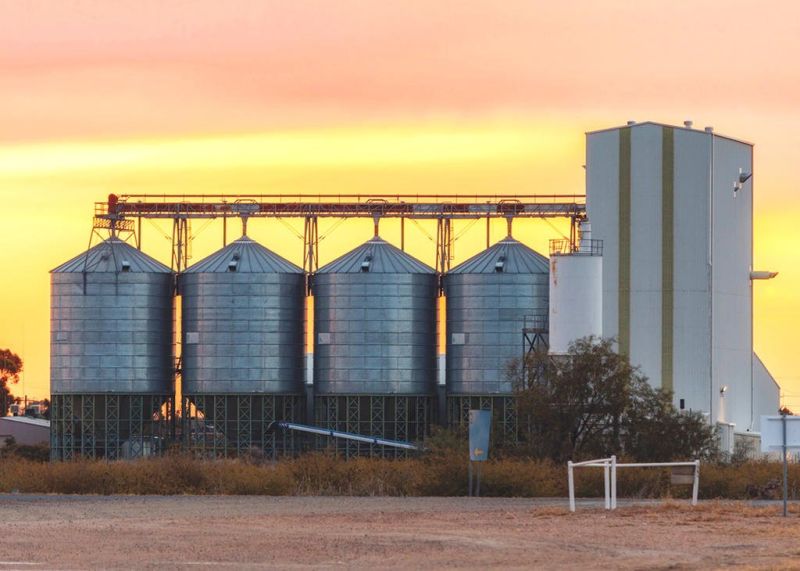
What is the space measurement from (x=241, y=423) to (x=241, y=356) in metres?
3.36

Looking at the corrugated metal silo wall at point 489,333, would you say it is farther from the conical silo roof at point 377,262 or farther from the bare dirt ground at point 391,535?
the bare dirt ground at point 391,535

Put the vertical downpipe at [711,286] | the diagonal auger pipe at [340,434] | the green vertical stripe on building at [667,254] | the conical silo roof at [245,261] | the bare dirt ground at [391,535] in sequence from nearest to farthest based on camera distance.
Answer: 1. the bare dirt ground at [391,535]
2. the green vertical stripe on building at [667,254]
3. the vertical downpipe at [711,286]
4. the diagonal auger pipe at [340,434]
5. the conical silo roof at [245,261]

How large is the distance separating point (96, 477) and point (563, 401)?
2312 centimetres

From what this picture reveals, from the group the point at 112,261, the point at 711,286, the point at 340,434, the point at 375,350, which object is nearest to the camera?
the point at 711,286

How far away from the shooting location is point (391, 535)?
27.2m

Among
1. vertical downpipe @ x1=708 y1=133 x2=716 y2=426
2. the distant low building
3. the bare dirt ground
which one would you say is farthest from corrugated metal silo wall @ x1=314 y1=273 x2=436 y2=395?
the bare dirt ground

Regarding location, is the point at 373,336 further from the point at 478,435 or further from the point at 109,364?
the point at 478,435

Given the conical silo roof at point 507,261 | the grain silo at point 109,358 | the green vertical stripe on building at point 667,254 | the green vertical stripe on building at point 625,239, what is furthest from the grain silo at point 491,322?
the grain silo at point 109,358

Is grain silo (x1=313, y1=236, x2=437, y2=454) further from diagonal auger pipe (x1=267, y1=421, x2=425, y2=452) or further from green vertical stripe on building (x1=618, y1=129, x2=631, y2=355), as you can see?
green vertical stripe on building (x1=618, y1=129, x2=631, y2=355)

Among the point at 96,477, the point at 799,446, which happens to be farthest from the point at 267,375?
the point at 799,446

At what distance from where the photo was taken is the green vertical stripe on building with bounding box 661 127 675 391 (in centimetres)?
7919

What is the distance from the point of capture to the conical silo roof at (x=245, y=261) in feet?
290

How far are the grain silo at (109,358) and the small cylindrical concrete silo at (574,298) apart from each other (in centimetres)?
2272

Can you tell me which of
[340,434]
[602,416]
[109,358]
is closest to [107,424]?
[109,358]
